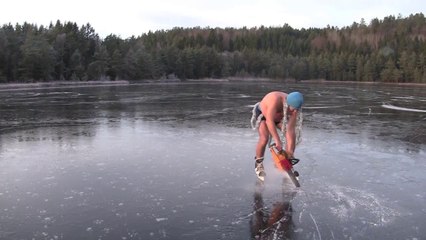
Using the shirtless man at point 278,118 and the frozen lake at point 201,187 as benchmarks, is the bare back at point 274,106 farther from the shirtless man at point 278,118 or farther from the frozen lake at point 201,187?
the frozen lake at point 201,187

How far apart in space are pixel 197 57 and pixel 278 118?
9140cm

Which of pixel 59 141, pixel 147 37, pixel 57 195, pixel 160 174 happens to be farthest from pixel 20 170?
pixel 147 37

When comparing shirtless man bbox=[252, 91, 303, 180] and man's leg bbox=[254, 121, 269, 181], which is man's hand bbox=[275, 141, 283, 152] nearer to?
shirtless man bbox=[252, 91, 303, 180]

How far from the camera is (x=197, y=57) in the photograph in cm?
9719

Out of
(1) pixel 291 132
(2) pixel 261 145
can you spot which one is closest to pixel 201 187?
(2) pixel 261 145

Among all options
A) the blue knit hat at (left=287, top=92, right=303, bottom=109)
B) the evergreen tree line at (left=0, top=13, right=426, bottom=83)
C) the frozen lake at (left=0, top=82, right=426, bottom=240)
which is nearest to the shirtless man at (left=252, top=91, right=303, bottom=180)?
the blue knit hat at (left=287, top=92, right=303, bottom=109)

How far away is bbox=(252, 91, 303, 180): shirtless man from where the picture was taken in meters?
6.52

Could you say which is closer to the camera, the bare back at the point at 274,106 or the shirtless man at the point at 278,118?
the shirtless man at the point at 278,118

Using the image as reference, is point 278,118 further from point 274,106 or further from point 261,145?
point 261,145

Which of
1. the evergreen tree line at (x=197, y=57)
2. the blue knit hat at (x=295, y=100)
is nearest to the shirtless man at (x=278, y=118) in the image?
the blue knit hat at (x=295, y=100)

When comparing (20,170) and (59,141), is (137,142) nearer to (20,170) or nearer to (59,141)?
(59,141)

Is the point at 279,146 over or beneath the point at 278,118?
beneath

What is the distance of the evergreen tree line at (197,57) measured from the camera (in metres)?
57.0

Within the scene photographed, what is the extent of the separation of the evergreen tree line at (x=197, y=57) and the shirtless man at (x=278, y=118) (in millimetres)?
52107
